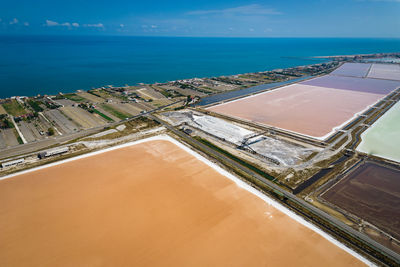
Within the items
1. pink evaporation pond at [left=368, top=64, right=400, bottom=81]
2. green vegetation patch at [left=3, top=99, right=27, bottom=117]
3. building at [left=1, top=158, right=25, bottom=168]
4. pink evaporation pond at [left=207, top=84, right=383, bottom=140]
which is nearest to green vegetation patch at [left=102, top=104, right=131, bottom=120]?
green vegetation patch at [left=3, top=99, right=27, bottom=117]

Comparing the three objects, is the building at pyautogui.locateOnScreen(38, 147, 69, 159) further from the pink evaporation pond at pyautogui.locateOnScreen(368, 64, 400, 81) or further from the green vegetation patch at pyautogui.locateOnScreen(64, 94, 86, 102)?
the pink evaporation pond at pyautogui.locateOnScreen(368, 64, 400, 81)

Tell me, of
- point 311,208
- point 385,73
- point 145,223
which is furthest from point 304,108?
point 385,73

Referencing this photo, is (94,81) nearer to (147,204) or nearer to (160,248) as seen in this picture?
(147,204)


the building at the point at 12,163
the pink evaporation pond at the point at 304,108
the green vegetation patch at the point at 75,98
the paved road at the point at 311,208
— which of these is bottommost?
the paved road at the point at 311,208

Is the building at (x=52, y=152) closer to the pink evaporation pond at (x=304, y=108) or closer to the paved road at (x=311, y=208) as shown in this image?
the paved road at (x=311, y=208)

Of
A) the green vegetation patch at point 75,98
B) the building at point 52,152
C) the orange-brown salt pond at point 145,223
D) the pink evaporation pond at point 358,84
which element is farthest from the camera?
the pink evaporation pond at point 358,84

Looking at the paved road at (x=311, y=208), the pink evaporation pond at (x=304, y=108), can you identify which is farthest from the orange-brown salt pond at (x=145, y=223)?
the pink evaporation pond at (x=304, y=108)
